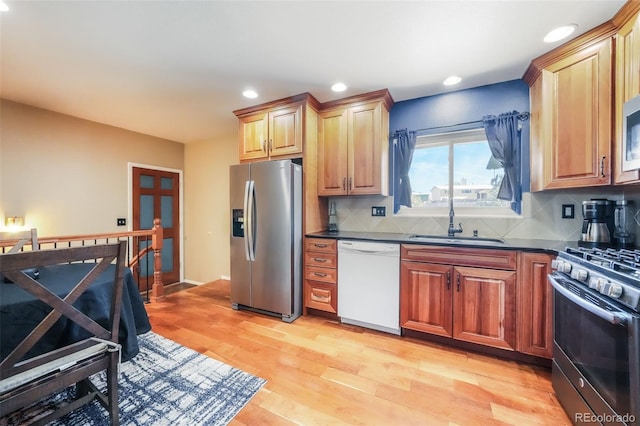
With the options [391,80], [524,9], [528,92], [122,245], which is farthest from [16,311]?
[528,92]

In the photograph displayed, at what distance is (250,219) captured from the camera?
2.78 metres

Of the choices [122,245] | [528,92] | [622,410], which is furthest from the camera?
[528,92]

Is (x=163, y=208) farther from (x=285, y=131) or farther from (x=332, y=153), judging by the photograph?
(x=332, y=153)

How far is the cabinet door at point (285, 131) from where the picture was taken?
279 centimetres

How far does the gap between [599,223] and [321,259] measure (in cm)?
230

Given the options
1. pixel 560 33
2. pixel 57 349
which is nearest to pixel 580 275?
pixel 560 33

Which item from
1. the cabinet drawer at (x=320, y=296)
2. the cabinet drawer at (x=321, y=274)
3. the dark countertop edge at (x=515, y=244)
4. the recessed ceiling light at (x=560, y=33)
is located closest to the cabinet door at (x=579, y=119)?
the recessed ceiling light at (x=560, y=33)

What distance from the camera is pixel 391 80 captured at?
244cm

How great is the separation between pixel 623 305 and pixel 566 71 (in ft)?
5.90

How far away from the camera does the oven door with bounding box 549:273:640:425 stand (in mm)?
1017

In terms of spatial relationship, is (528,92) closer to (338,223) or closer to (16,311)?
(338,223)

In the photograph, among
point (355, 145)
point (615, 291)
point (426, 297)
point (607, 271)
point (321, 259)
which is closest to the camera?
point (615, 291)

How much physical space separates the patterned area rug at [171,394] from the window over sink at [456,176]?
232cm

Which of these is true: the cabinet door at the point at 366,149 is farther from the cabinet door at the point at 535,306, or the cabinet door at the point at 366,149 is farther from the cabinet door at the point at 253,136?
the cabinet door at the point at 535,306
